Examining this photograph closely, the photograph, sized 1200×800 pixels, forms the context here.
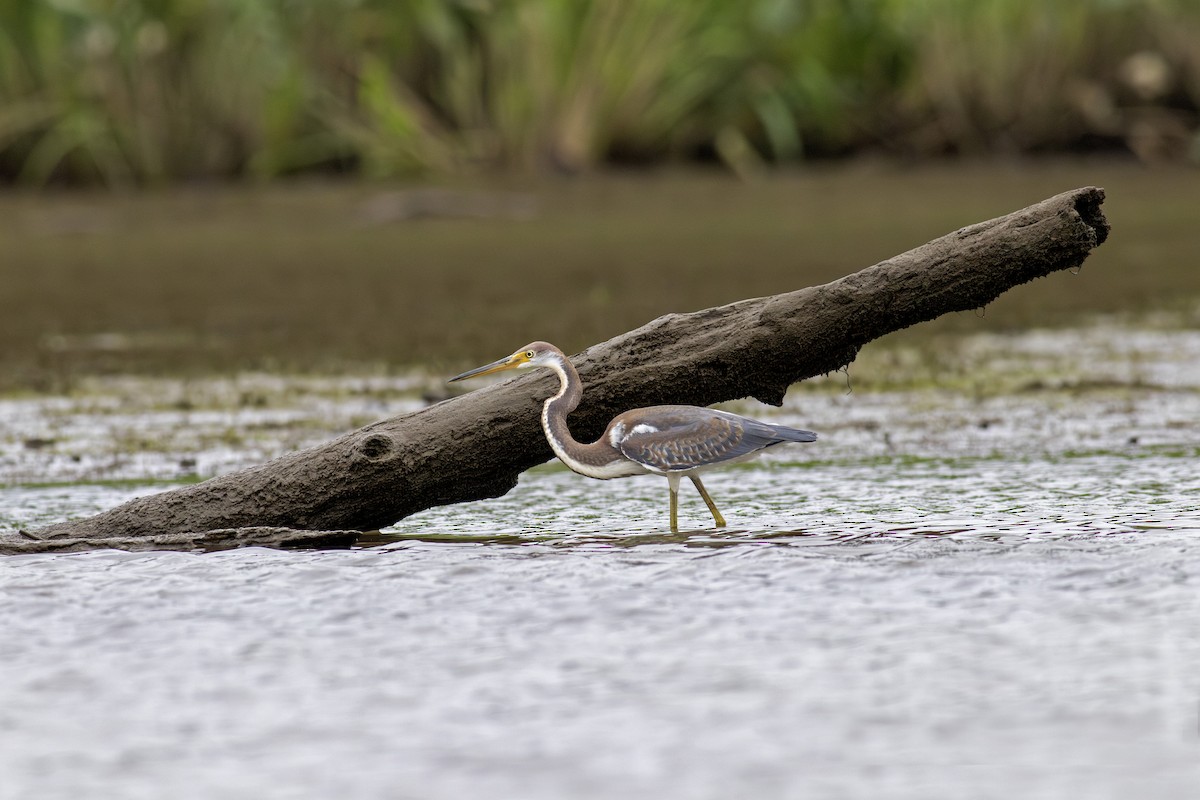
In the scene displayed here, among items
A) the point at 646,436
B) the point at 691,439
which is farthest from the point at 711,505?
the point at 646,436

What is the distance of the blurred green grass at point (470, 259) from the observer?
454 inches

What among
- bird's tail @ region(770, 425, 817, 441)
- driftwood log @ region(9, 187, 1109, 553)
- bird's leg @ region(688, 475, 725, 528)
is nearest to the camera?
driftwood log @ region(9, 187, 1109, 553)

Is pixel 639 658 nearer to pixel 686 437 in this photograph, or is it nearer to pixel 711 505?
A: pixel 686 437

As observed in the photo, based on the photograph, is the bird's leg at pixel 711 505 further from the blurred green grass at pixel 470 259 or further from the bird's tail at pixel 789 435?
the blurred green grass at pixel 470 259

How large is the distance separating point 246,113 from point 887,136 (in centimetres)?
580

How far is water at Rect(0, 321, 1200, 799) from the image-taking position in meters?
3.85

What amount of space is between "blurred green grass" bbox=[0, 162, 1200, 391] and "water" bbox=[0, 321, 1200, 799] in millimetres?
4331

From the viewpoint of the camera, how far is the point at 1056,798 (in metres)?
3.59

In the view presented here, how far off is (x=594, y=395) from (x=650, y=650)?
166 centimetres

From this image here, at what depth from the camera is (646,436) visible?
19.6 ft

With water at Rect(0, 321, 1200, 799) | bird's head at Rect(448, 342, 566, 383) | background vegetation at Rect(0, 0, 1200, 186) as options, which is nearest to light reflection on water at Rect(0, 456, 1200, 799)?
water at Rect(0, 321, 1200, 799)

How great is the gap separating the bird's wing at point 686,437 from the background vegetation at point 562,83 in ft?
35.8

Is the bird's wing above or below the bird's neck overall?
below

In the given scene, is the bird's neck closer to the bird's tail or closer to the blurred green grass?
the bird's tail
